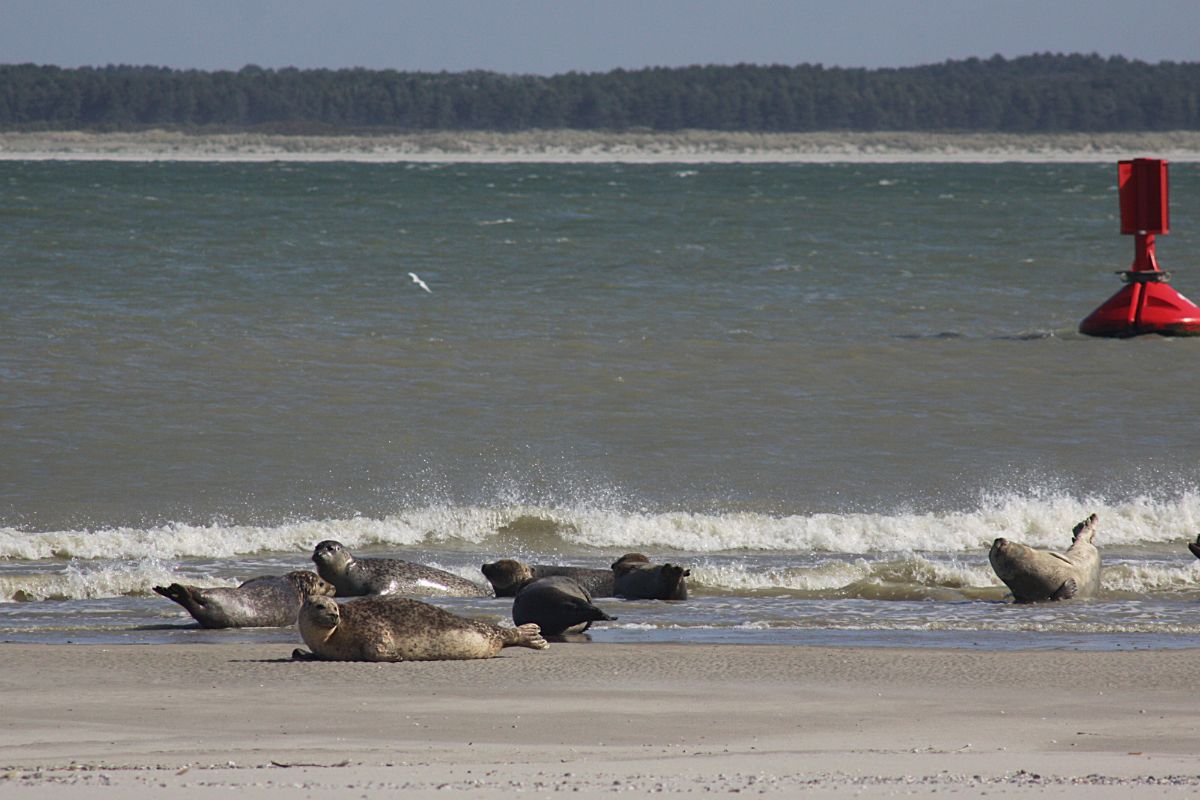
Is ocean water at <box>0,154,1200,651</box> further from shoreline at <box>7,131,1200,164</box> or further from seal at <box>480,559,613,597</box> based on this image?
shoreline at <box>7,131,1200,164</box>

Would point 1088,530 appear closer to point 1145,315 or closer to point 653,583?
point 653,583

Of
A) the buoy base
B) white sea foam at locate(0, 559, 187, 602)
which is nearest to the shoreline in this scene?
the buoy base

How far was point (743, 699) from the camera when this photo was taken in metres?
5.63

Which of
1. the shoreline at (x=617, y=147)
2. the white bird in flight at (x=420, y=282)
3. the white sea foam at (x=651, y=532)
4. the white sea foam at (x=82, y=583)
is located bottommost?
the white sea foam at (x=651, y=532)

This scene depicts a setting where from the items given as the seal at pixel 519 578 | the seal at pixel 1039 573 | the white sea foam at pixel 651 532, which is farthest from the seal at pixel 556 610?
the white sea foam at pixel 651 532

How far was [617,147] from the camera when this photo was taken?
405ft

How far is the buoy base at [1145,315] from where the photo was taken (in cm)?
1645

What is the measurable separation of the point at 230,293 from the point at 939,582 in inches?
541

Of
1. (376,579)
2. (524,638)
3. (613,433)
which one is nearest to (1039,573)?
(524,638)

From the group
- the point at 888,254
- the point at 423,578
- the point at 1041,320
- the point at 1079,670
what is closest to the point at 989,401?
the point at 1041,320

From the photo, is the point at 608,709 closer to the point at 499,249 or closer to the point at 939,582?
the point at 939,582

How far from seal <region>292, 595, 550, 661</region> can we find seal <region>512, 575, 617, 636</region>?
16.3 inches

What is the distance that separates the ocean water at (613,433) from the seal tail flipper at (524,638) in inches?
18.4

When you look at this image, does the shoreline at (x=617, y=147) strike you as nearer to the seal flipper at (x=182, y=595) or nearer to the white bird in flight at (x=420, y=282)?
the white bird in flight at (x=420, y=282)
